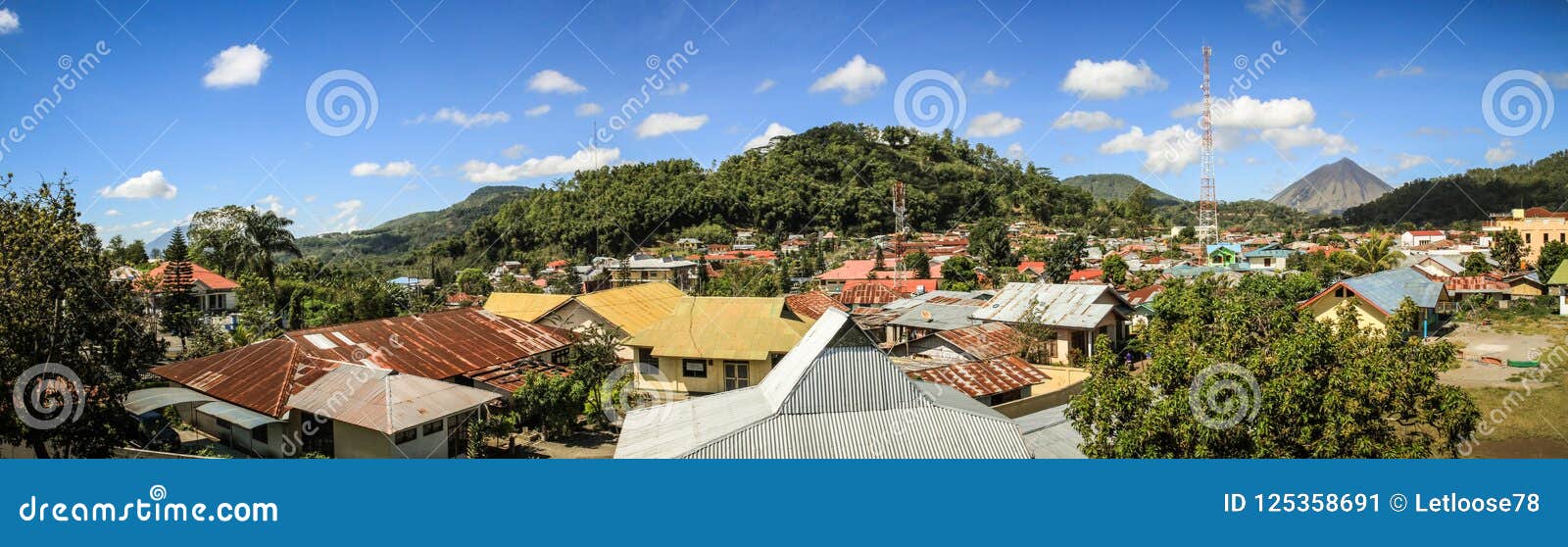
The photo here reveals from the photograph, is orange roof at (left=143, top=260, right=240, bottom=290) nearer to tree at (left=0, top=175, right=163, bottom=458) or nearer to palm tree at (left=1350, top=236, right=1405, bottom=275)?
tree at (left=0, top=175, right=163, bottom=458)

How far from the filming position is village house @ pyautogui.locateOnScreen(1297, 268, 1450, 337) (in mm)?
14312

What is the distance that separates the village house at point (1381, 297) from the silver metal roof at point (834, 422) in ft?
37.0

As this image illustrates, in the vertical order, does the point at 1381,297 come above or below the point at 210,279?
below

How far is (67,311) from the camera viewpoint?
19.1 ft

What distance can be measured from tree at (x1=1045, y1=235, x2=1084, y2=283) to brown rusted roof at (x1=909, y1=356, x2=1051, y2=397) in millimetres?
16563

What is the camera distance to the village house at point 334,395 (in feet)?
24.8

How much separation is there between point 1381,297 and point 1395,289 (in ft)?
2.11

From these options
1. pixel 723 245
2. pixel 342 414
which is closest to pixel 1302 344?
pixel 342 414

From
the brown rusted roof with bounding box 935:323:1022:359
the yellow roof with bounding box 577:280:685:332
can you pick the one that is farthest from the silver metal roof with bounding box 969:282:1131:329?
the yellow roof with bounding box 577:280:685:332

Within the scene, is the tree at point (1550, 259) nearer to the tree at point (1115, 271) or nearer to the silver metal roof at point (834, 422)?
the tree at point (1115, 271)

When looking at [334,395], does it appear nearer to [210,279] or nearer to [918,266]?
[210,279]

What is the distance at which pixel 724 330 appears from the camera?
11344 mm

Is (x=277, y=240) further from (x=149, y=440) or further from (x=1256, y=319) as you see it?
(x=1256, y=319)

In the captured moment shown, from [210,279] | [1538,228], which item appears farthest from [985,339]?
[1538,228]
